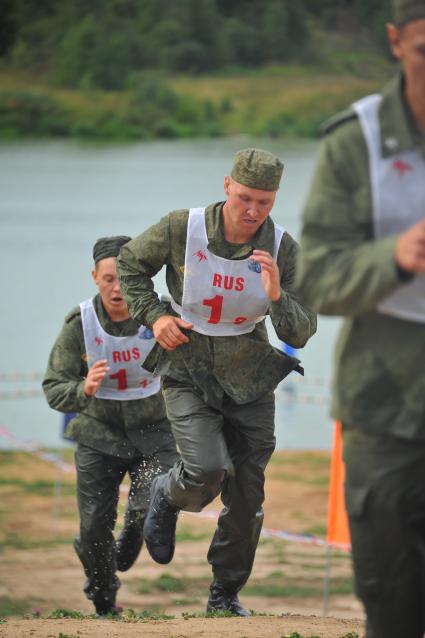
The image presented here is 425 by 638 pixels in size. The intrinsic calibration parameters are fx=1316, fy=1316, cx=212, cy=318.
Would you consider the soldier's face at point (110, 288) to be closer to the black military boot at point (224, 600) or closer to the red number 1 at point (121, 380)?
the red number 1 at point (121, 380)

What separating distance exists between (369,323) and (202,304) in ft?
7.85

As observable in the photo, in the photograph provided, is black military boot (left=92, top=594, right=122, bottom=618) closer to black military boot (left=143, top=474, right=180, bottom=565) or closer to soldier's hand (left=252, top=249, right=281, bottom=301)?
black military boot (left=143, top=474, right=180, bottom=565)

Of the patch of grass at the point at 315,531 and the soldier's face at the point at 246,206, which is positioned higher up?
the soldier's face at the point at 246,206

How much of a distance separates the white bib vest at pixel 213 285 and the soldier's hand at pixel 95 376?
0.85 m

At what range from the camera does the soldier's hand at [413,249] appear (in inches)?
127

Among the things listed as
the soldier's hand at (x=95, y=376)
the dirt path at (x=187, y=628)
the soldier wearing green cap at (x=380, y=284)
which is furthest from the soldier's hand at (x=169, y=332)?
the soldier wearing green cap at (x=380, y=284)

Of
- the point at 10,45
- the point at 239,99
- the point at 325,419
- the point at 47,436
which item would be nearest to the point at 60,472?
the point at 47,436

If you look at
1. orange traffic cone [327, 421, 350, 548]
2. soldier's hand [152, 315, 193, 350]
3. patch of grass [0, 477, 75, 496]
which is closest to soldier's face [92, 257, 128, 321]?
soldier's hand [152, 315, 193, 350]

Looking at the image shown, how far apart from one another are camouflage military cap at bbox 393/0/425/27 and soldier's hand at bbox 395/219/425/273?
550 millimetres

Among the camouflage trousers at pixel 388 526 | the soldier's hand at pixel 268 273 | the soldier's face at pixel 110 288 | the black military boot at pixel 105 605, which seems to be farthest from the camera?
the black military boot at pixel 105 605

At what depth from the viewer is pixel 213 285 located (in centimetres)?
588

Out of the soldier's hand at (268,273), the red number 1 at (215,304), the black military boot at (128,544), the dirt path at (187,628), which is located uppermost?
the soldier's hand at (268,273)

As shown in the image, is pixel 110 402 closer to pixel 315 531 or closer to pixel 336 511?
pixel 336 511

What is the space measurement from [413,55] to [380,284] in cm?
60
